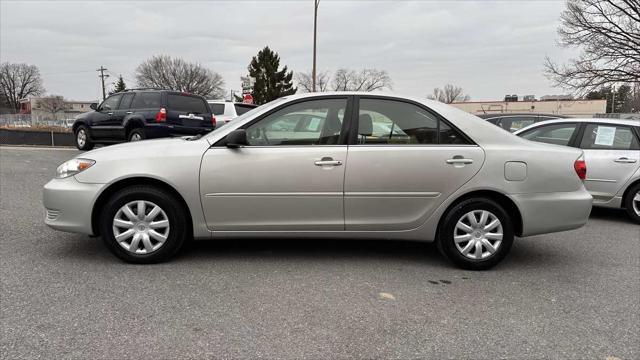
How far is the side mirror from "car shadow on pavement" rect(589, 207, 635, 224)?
216 inches

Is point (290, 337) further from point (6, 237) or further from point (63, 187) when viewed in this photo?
point (6, 237)

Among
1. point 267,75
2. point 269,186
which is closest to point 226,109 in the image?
point 269,186

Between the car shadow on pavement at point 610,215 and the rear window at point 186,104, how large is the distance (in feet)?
29.3

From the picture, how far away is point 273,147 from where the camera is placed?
4109 millimetres

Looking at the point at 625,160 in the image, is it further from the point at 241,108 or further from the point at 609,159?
the point at 241,108

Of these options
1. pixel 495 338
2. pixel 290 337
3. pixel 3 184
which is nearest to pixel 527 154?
pixel 495 338

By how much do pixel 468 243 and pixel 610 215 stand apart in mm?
4297

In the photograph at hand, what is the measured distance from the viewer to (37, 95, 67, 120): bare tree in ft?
284

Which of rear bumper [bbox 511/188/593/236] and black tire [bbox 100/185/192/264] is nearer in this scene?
black tire [bbox 100/185/192/264]

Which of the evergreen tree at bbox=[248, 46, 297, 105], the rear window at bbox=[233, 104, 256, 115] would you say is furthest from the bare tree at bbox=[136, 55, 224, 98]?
the rear window at bbox=[233, 104, 256, 115]

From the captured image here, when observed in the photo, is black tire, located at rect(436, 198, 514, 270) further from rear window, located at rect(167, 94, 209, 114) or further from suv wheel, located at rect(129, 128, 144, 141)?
suv wheel, located at rect(129, 128, 144, 141)

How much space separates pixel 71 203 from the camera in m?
4.01

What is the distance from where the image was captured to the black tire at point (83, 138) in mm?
12797

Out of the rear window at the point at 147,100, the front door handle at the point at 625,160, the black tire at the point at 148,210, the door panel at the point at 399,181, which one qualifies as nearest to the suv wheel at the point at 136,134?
the rear window at the point at 147,100
